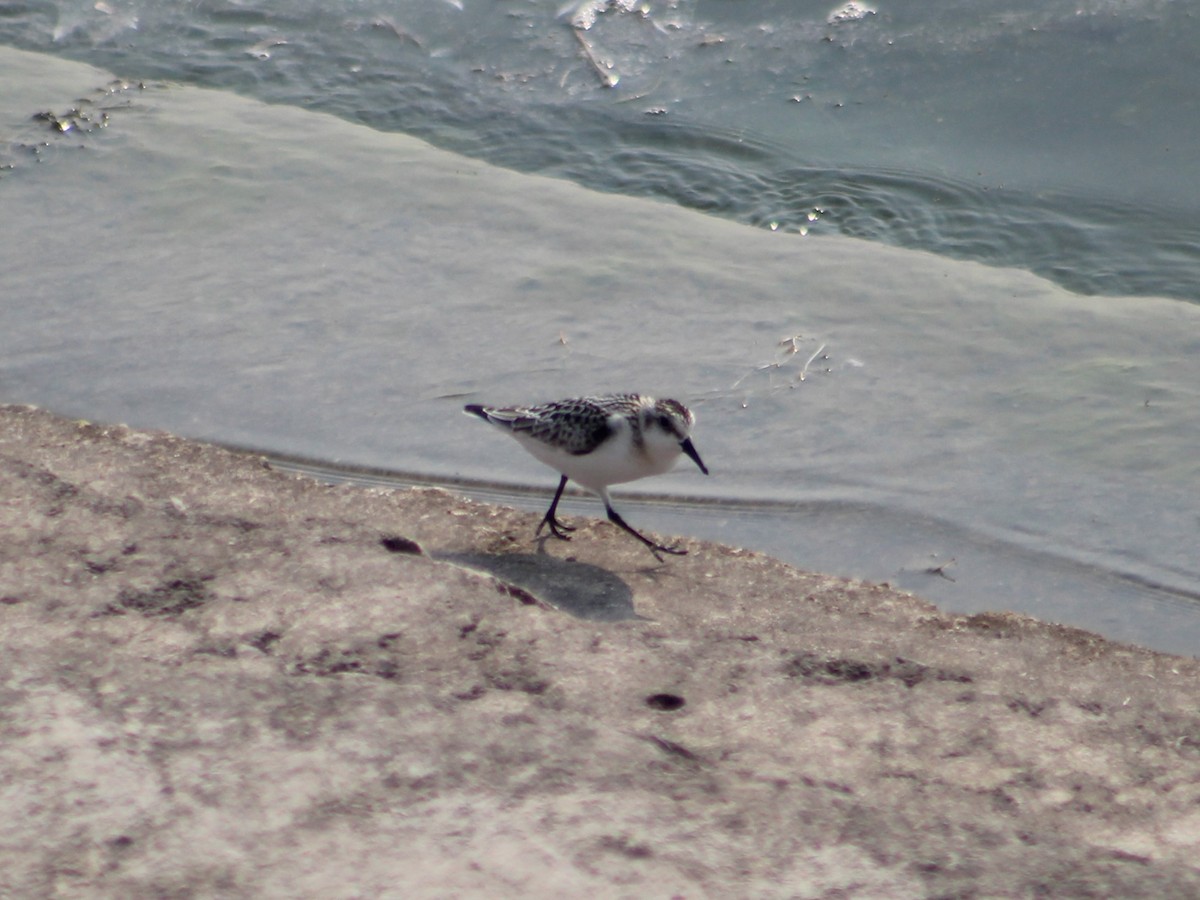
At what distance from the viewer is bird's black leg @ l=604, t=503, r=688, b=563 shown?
5.63 meters

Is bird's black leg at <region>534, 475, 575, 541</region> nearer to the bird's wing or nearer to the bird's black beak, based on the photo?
the bird's wing

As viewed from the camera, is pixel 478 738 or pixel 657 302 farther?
pixel 657 302

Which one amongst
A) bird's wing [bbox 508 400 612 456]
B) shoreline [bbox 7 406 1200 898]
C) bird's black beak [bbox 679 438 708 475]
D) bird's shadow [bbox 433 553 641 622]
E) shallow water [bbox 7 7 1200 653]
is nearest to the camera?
shoreline [bbox 7 406 1200 898]

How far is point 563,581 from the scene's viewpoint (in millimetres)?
5328

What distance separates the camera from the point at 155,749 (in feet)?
11.5

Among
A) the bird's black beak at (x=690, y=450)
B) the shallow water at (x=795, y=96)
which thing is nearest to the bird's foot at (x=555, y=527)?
the bird's black beak at (x=690, y=450)

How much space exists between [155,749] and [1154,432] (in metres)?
4.94

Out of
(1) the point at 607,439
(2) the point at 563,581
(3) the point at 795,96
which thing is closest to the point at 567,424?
(1) the point at 607,439

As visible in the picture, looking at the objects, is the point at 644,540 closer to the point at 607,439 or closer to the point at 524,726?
the point at 607,439

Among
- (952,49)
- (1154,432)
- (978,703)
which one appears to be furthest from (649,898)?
(952,49)

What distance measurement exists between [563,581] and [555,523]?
2.05 ft

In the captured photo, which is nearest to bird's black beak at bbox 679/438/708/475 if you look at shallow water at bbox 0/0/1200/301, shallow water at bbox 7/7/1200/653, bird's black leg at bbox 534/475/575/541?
shallow water at bbox 7/7/1200/653

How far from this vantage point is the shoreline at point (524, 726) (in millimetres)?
3211

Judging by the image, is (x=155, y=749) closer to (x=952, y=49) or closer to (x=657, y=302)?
(x=657, y=302)
